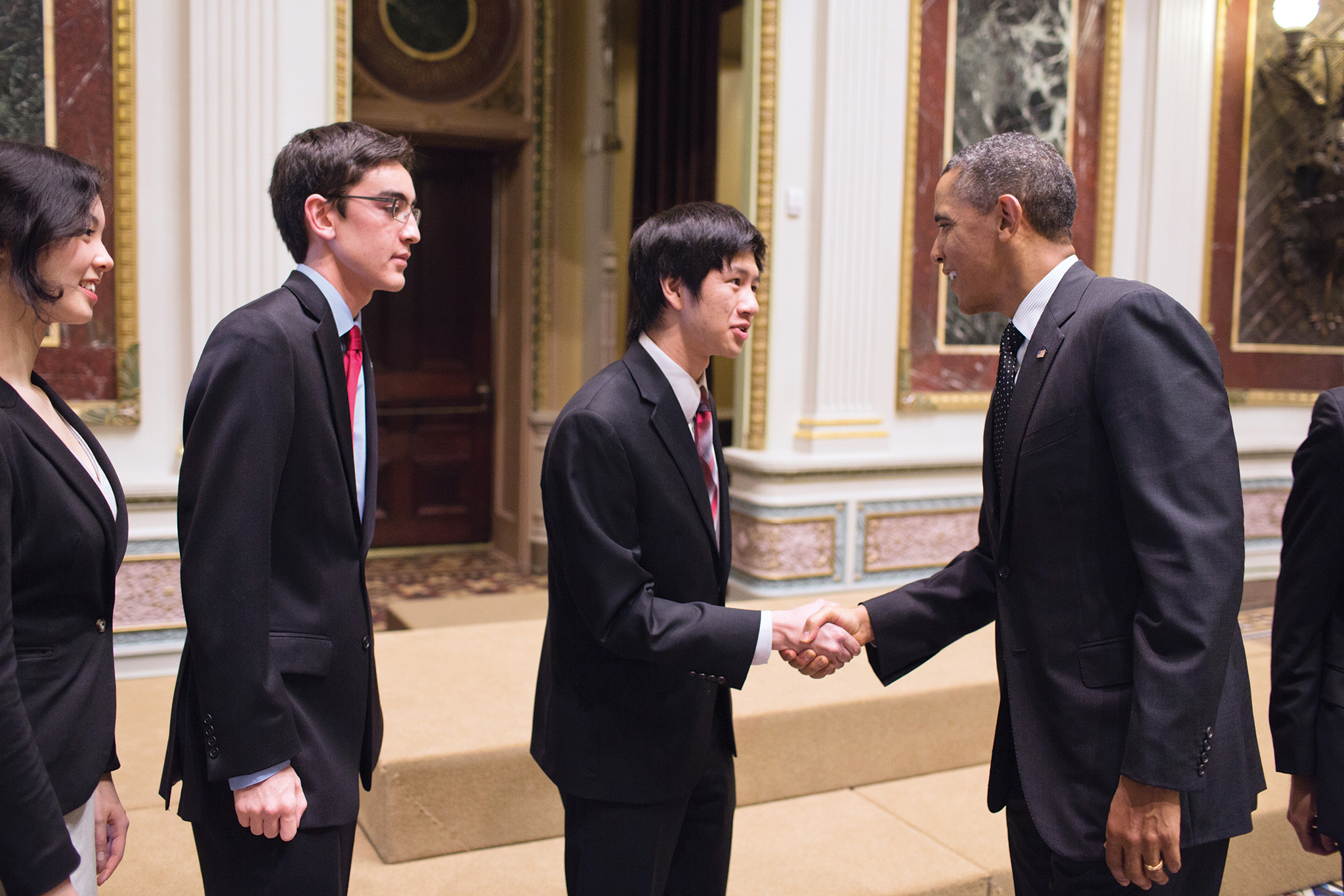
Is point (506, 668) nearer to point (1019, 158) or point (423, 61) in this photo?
point (1019, 158)

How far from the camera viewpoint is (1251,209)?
5879 millimetres

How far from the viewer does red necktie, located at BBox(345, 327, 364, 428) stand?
5.60ft

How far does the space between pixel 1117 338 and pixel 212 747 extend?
4.40ft

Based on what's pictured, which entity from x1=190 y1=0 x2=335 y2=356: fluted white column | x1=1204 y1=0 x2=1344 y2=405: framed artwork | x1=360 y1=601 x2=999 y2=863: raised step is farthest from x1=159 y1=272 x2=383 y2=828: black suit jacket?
x1=1204 y1=0 x2=1344 y2=405: framed artwork

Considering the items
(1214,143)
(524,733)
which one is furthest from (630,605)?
(1214,143)

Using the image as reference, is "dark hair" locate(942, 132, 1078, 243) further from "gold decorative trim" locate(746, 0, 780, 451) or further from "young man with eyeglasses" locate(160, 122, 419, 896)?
"gold decorative trim" locate(746, 0, 780, 451)

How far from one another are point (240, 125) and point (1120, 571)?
3.54 m

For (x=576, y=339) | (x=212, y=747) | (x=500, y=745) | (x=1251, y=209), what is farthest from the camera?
(x=576, y=339)

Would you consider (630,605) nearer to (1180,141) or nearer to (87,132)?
(87,132)

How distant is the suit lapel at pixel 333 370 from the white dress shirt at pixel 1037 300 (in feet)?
3.35

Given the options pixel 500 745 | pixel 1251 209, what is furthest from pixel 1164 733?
pixel 1251 209

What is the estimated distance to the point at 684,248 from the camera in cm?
182

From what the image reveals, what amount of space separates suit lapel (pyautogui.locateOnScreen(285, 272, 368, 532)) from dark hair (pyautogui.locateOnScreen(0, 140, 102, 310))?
305 mm

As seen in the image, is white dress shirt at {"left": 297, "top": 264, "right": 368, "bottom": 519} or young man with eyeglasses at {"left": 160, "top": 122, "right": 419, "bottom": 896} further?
white dress shirt at {"left": 297, "top": 264, "right": 368, "bottom": 519}
